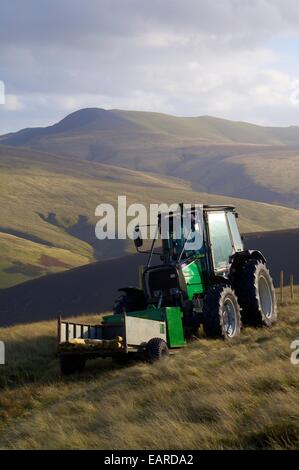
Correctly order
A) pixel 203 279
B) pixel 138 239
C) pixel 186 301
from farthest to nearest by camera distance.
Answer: pixel 203 279
pixel 138 239
pixel 186 301

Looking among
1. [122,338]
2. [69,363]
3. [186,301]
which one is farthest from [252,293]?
[69,363]

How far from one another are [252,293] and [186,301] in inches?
75.6

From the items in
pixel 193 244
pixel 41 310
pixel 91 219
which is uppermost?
pixel 91 219

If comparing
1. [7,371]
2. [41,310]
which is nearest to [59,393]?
[7,371]

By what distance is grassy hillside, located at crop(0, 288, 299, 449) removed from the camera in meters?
7.17

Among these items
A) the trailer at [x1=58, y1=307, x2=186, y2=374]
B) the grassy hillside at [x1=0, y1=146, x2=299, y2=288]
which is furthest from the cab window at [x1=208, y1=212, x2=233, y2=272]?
the grassy hillside at [x1=0, y1=146, x2=299, y2=288]

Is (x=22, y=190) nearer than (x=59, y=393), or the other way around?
(x=59, y=393)

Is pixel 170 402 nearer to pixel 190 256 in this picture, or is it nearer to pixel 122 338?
pixel 122 338

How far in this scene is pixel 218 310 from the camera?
14.1m

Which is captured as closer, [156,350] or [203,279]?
[156,350]

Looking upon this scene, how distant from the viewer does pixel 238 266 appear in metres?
16.9

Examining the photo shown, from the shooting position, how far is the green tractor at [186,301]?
13.0 meters
